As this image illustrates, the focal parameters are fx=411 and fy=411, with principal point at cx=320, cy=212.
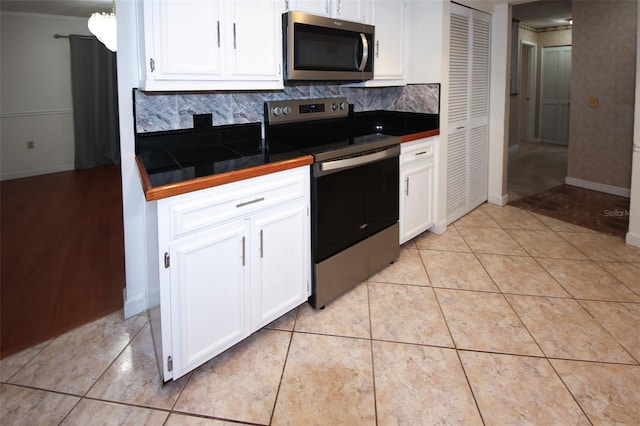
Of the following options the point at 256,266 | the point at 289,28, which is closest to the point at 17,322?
the point at 256,266

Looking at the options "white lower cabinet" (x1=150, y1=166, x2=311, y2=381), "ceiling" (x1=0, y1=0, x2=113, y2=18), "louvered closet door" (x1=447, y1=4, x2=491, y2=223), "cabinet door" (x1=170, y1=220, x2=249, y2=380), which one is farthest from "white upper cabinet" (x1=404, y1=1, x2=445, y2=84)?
"ceiling" (x1=0, y1=0, x2=113, y2=18)

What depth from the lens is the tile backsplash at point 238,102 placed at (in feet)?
7.03

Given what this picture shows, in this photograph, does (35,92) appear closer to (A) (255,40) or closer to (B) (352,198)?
(A) (255,40)

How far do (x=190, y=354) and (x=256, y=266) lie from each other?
470 millimetres

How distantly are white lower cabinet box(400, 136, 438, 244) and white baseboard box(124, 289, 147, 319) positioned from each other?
5.79 ft

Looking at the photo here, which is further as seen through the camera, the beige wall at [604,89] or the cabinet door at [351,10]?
the beige wall at [604,89]

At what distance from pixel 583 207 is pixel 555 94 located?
4.86 metres

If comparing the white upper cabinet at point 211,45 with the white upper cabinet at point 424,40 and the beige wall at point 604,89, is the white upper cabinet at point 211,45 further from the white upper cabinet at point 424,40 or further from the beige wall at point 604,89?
the beige wall at point 604,89

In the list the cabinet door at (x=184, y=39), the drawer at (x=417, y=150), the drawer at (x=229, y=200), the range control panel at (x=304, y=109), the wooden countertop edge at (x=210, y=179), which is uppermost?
the cabinet door at (x=184, y=39)

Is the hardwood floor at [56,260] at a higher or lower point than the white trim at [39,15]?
lower

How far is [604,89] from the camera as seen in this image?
184 inches

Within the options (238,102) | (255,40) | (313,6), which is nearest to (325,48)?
(313,6)

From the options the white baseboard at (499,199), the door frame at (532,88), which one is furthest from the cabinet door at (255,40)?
the door frame at (532,88)

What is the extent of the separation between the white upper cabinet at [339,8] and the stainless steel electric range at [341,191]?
548 mm
